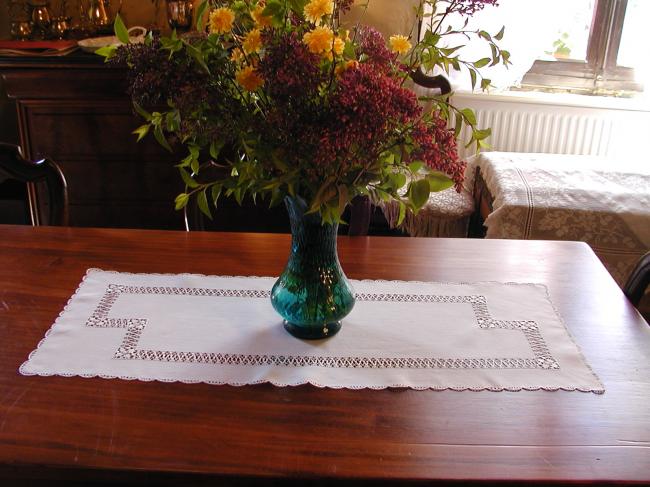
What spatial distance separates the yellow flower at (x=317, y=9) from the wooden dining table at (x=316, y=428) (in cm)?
54

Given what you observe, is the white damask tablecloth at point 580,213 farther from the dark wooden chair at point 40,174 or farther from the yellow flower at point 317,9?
the yellow flower at point 317,9

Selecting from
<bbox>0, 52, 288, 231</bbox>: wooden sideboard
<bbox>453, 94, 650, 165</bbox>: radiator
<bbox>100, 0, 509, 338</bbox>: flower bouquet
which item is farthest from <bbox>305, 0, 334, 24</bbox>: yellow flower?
<bbox>453, 94, 650, 165</bbox>: radiator

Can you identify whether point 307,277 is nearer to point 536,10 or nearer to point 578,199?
point 578,199

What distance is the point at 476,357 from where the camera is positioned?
114 cm

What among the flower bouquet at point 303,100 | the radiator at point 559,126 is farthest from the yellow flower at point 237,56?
the radiator at point 559,126

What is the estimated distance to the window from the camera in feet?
10.1

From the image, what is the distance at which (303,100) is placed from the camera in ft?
2.98

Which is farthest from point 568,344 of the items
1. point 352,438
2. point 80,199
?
point 80,199

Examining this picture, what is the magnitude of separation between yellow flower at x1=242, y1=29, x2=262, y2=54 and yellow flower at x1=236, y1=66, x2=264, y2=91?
3 cm

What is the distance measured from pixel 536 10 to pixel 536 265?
6.32 ft

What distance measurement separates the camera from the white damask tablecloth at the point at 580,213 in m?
2.29

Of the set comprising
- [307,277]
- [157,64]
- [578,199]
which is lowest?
[578,199]

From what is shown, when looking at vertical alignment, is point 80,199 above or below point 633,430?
below

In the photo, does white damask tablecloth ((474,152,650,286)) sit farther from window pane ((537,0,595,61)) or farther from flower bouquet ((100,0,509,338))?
flower bouquet ((100,0,509,338))
